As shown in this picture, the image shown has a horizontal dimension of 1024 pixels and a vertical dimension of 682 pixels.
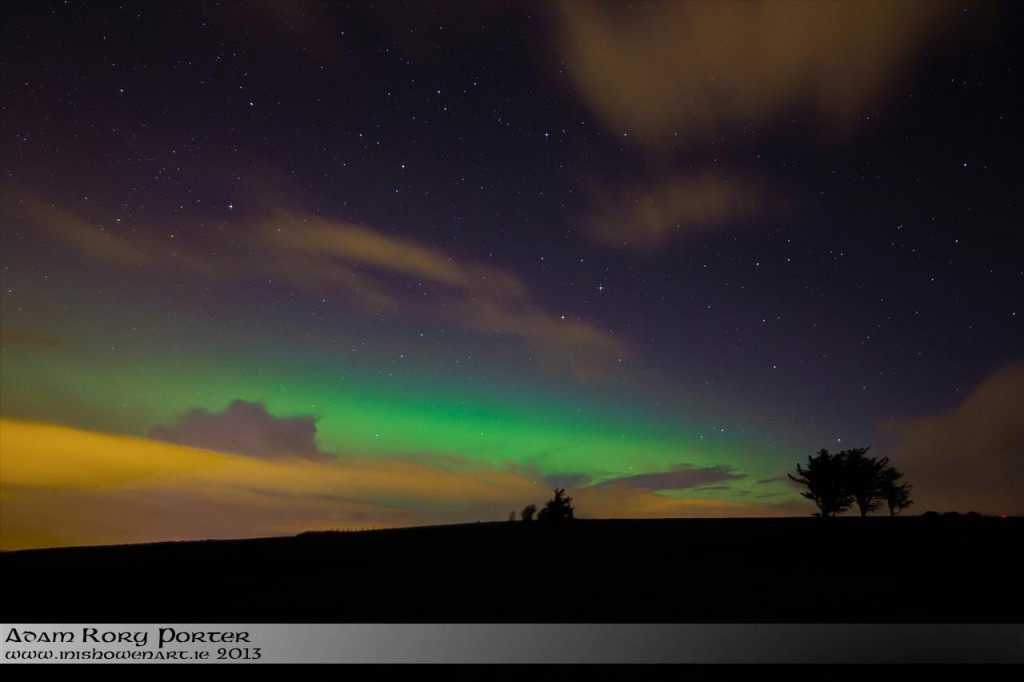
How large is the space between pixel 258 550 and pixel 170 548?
18.0ft

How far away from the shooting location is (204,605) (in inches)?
530

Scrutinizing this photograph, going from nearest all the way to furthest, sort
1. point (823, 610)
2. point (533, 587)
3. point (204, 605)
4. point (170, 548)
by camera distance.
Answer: point (823, 610), point (204, 605), point (533, 587), point (170, 548)

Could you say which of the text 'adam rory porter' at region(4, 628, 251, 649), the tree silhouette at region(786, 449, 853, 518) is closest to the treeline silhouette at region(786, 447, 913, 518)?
the tree silhouette at region(786, 449, 853, 518)

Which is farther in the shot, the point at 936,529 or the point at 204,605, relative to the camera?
the point at 936,529

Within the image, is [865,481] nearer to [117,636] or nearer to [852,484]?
[852,484]

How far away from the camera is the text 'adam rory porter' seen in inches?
346

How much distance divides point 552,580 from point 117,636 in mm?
10306

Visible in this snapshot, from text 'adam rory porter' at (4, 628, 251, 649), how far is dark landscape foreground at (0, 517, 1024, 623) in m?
3.05

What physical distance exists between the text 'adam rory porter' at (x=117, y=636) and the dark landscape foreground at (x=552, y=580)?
10.0 feet

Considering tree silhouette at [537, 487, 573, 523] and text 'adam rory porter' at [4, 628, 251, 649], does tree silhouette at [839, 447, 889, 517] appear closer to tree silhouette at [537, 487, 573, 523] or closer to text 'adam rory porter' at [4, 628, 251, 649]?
tree silhouette at [537, 487, 573, 523]

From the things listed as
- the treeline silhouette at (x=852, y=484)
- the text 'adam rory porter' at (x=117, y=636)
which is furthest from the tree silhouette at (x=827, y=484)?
the text 'adam rory porter' at (x=117, y=636)

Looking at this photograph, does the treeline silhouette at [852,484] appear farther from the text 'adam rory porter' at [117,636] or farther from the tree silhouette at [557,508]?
the text 'adam rory porter' at [117,636]
